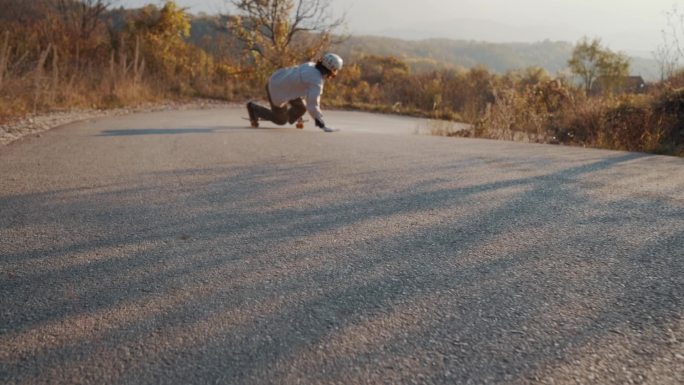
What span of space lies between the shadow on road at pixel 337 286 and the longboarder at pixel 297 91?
4.34 meters

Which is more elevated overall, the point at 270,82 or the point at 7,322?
the point at 270,82

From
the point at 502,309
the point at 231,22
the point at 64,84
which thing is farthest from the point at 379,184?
the point at 231,22

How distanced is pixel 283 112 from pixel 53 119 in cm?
366

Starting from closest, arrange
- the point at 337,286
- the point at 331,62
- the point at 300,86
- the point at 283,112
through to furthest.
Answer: the point at 337,286, the point at 331,62, the point at 300,86, the point at 283,112

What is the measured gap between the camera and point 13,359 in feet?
4.58

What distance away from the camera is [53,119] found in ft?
25.7

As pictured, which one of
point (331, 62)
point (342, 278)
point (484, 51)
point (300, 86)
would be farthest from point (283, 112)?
point (484, 51)

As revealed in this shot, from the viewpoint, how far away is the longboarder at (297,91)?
729cm

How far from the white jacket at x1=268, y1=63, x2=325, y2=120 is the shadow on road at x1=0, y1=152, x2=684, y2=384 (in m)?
4.31

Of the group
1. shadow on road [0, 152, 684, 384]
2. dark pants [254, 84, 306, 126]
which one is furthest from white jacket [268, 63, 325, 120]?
shadow on road [0, 152, 684, 384]

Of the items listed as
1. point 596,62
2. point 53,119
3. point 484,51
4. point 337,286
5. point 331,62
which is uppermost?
point 484,51

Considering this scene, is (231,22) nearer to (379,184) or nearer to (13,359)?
(379,184)

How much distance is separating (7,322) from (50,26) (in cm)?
1598

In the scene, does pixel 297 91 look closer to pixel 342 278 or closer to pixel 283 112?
pixel 283 112
